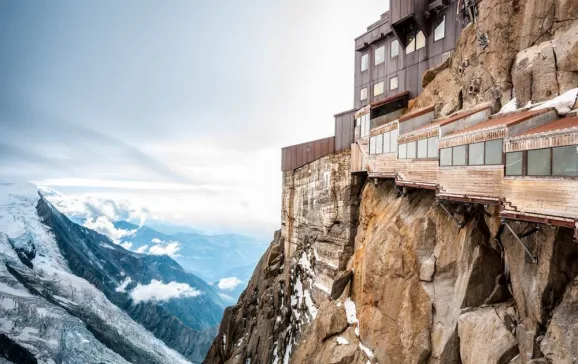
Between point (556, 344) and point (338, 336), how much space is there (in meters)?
16.1

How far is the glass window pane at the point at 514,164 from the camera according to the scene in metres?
13.5

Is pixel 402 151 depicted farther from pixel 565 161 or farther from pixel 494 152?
pixel 565 161

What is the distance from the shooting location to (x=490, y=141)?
15.4m

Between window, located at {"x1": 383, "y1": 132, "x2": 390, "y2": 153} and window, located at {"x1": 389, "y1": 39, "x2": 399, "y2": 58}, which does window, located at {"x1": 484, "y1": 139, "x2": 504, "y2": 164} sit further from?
window, located at {"x1": 389, "y1": 39, "x2": 399, "y2": 58}

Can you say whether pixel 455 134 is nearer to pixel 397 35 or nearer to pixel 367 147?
pixel 367 147

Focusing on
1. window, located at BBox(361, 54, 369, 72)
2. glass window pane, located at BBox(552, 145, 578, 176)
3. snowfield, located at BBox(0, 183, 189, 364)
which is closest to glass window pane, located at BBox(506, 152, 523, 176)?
glass window pane, located at BBox(552, 145, 578, 176)

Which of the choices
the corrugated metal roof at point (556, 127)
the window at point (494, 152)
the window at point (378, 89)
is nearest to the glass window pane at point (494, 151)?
the window at point (494, 152)

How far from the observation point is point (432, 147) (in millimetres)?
20516

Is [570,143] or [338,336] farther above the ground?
[570,143]

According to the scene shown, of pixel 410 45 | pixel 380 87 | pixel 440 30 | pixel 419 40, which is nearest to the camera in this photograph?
pixel 440 30

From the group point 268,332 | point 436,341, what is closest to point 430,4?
point 436,341

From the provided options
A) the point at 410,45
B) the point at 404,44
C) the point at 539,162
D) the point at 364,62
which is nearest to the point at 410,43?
the point at 410,45

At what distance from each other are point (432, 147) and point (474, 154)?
426cm

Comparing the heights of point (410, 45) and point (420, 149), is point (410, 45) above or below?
above
